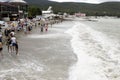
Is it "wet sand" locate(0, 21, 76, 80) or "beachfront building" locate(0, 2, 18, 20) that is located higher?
"wet sand" locate(0, 21, 76, 80)

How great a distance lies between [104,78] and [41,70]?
12.5 feet

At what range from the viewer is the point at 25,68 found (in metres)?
16.5

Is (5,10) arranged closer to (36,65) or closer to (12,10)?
(12,10)

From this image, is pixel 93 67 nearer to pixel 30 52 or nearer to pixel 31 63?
pixel 31 63

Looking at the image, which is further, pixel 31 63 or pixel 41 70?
pixel 31 63

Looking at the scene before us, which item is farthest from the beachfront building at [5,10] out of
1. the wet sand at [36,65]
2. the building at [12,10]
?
the wet sand at [36,65]

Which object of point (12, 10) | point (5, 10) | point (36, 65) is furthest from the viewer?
point (12, 10)

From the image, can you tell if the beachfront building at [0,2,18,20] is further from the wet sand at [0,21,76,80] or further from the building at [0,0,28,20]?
the wet sand at [0,21,76,80]

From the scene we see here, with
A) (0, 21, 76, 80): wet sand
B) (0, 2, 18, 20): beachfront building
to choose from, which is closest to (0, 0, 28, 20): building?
(0, 2, 18, 20): beachfront building

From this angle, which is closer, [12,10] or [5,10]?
[5,10]

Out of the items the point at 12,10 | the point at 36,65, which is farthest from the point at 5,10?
the point at 36,65

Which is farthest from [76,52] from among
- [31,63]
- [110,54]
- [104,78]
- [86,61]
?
[104,78]

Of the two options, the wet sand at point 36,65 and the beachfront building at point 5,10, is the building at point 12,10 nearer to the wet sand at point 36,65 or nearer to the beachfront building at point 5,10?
the beachfront building at point 5,10

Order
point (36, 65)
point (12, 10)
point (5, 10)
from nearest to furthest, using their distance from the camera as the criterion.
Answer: point (36, 65), point (5, 10), point (12, 10)
